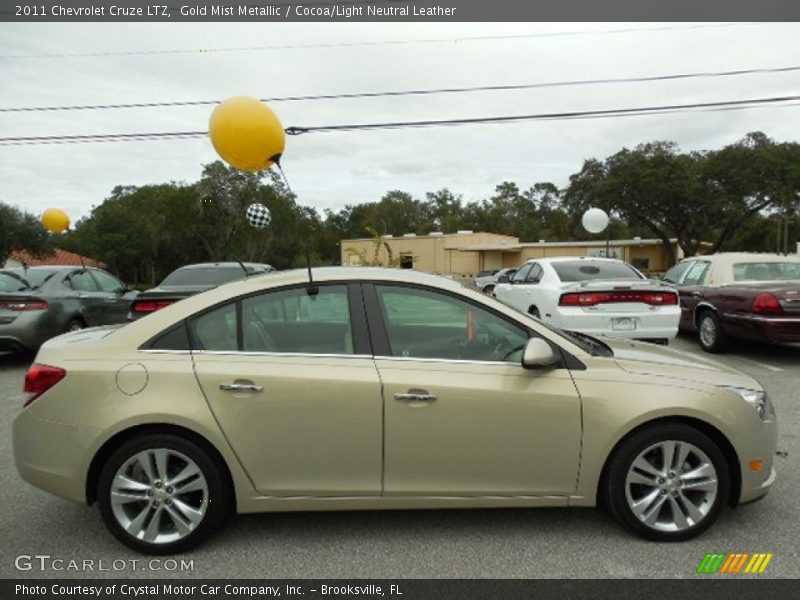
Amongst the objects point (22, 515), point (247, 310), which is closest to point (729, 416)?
point (247, 310)

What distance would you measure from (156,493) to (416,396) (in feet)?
4.62

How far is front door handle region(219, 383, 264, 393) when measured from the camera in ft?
9.33

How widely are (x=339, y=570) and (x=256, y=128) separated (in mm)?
5253

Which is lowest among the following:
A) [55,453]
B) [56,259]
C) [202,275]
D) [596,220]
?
[55,453]

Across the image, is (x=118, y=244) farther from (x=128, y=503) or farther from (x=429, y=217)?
(x=128, y=503)

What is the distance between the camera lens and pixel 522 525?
3.15 m

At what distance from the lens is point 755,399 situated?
3.04m

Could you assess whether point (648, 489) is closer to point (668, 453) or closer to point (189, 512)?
point (668, 453)

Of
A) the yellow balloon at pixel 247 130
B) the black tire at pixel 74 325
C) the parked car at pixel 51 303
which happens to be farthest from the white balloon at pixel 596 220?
the black tire at pixel 74 325

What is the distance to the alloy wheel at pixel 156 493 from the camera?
9.37 feet

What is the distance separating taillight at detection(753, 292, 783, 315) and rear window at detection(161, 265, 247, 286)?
22.6ft

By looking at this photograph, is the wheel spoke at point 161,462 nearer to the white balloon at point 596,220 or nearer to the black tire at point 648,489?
the black tire at point 648,489
